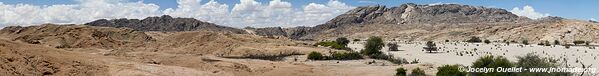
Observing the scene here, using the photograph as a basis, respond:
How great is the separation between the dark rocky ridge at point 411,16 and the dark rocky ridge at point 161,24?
2680 centimetres

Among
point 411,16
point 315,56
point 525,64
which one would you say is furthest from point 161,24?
point 525,64

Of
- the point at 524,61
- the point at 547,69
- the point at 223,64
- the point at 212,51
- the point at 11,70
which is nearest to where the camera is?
the point at 547,69

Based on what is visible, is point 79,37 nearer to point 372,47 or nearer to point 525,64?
point 372,47

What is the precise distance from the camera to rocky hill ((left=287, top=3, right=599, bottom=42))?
96.8 meters

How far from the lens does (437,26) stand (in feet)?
494

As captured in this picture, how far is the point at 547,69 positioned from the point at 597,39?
236 feet

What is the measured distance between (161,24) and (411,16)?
213ft

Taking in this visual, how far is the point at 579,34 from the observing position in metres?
90.4

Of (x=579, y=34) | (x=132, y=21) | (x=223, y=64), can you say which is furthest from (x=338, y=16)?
(x=223, y=64)

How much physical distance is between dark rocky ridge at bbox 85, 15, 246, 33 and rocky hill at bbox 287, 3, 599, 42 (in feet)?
67.1

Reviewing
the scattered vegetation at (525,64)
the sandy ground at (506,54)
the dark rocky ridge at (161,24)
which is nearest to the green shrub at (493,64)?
the scattered vegetation at (525,64)

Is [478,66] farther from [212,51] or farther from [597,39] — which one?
[597,39]

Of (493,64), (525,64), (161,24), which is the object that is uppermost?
(161,24)

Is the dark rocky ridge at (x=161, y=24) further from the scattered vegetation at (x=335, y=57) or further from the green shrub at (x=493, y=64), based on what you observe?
the green shrub at (x=493, y=64)
